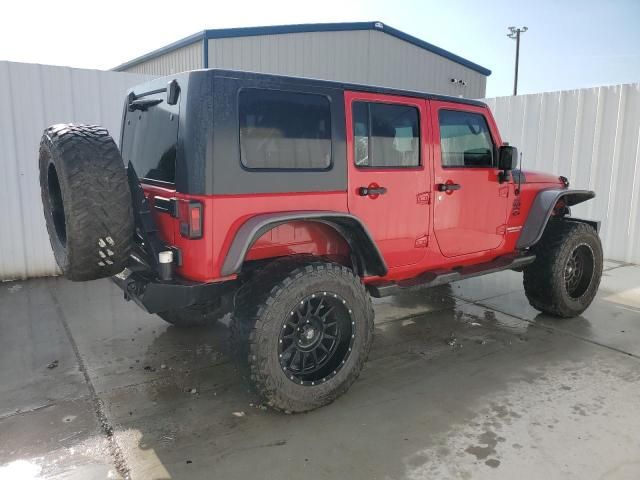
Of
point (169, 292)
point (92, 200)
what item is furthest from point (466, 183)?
point (92, 200)

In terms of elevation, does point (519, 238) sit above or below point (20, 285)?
above

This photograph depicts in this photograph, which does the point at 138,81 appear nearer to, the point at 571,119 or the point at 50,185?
the point at 50,185

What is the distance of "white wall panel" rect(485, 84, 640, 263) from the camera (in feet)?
23.4

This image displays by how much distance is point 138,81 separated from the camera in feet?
22.1

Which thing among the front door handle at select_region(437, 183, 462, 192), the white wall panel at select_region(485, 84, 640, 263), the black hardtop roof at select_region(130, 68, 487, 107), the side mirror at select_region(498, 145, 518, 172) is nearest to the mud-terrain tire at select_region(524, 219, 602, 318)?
the side mirror at select_region(498, 145, 518, 172)

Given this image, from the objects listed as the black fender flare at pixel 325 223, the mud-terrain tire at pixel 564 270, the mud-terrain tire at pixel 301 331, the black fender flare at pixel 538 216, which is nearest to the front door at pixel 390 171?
the black fender flare at pixel 325 223

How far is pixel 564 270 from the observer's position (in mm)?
4699

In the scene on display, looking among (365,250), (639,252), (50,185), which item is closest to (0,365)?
(50,185)

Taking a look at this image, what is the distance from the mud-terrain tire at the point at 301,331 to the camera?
289 centimetres

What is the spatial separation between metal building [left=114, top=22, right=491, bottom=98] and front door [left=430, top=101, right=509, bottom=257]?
8508mm

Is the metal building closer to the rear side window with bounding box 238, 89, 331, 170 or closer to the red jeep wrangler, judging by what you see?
the red jeep wrangler

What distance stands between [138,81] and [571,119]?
253 inches

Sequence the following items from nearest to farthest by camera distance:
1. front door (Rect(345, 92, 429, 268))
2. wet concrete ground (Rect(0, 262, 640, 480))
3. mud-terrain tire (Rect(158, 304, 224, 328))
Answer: wet concrete ground (Rect(0, 262, 640, 480))
front door (Rect(345, 92, 429, 268))
mud-terrain tire (Rect(158, 304, 224, 328))

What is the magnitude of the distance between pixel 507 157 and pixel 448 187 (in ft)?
2.38
